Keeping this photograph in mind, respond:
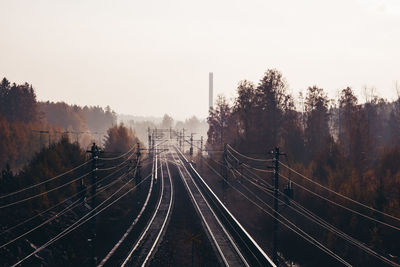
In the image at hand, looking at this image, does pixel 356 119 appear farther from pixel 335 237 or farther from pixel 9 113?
pixel 9 113

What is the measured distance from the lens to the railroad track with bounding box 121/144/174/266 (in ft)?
78.8

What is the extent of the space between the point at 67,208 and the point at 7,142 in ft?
176

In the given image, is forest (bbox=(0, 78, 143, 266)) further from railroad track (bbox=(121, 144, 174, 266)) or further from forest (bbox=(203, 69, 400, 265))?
forest (bbox=(203, 69, 400, 265))

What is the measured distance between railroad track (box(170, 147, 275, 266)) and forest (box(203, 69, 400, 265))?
4498mm

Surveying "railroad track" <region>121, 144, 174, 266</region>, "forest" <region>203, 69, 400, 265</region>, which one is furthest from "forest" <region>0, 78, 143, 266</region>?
"forest" <region>203, 69, 400, 265</region>

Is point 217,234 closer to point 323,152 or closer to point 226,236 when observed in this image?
point 226,236

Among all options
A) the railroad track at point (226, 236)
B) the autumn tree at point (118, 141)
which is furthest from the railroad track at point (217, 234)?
the autumn tree at point (118, 141)

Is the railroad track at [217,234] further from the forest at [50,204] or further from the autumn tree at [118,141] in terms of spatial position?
the autumn tree at [118,141]

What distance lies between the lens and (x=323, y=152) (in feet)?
142

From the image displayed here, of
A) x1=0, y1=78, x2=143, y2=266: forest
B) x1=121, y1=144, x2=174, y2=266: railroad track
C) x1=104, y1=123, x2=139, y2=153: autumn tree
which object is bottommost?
x1=121, y1=144, x2=174, y2=266: railroad track

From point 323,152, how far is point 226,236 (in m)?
19.5

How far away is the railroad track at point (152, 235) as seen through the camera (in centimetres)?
2403

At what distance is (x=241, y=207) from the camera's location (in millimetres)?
43969

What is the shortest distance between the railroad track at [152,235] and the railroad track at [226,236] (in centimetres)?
342
